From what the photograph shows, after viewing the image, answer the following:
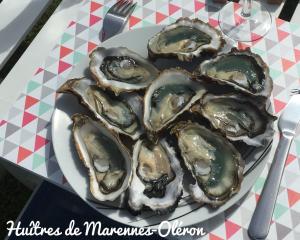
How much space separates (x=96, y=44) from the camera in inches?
46.0

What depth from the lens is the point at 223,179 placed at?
904 mm

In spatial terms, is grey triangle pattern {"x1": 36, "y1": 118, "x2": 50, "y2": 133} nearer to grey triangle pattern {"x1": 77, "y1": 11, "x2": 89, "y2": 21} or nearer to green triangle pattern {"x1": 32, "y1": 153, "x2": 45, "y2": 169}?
green triangle pattern {"x1": 32, "y1": 153, "x2": 45, "y2": 169}

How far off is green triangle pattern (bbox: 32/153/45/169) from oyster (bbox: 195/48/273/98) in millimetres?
396

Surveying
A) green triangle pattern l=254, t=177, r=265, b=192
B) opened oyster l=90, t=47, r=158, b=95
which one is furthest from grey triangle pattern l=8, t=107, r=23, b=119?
green triangle pattern l=254, t=177, r=265, b=192

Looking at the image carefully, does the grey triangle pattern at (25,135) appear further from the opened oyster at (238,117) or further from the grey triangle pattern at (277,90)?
the grey triangle pattern at (277,90)

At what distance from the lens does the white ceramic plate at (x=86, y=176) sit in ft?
2.90

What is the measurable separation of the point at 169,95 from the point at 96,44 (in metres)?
0.28

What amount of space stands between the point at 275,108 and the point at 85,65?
17.7 inches

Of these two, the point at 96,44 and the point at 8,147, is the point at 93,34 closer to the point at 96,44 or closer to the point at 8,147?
the point at 96,44

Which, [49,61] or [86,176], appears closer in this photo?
[86,176]

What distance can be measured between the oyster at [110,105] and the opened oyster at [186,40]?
0.13 meters

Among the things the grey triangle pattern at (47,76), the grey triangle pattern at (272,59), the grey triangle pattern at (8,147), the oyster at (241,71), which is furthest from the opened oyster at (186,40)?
the grey triangle pattern at (8,147)

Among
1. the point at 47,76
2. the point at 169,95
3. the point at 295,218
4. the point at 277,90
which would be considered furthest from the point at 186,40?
the point at 295,218

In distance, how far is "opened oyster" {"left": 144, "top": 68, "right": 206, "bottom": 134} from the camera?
3.18 ft
